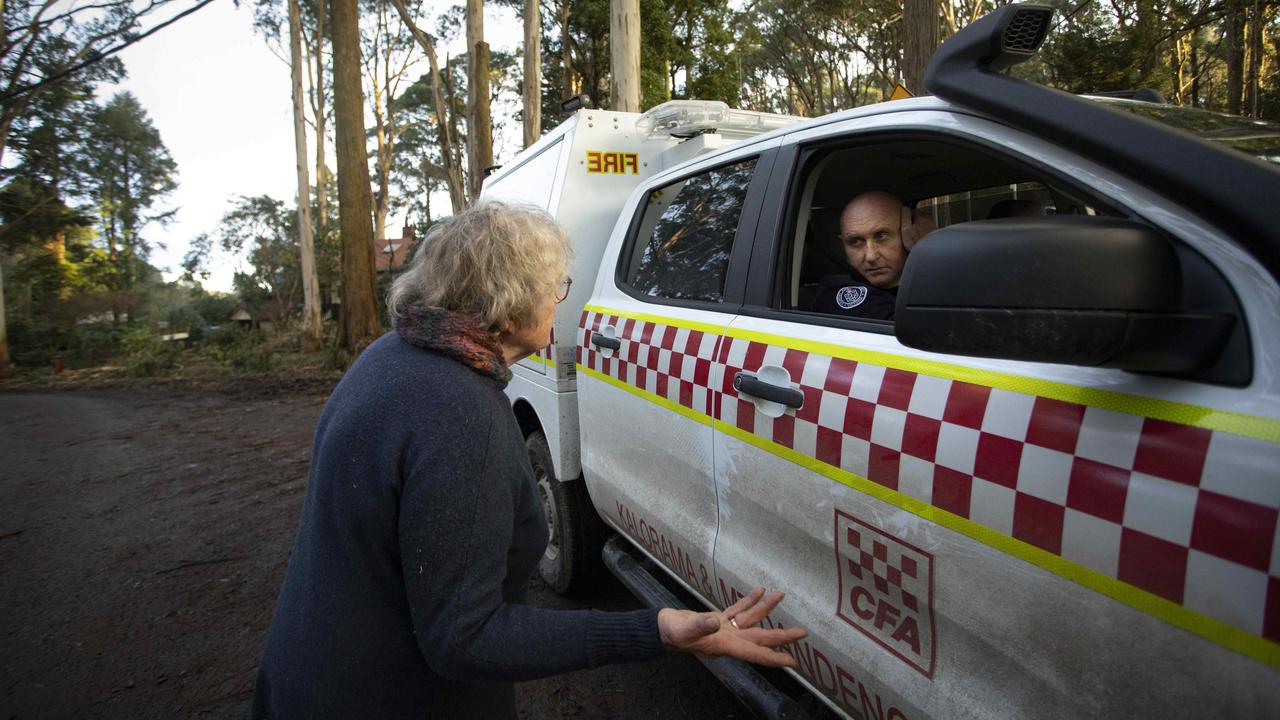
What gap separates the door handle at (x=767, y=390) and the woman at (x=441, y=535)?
468mm

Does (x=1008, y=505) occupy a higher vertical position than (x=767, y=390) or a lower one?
lower

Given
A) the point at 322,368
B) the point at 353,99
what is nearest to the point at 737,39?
the point at 353,99

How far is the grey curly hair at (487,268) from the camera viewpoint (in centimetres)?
131

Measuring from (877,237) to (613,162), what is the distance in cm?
152

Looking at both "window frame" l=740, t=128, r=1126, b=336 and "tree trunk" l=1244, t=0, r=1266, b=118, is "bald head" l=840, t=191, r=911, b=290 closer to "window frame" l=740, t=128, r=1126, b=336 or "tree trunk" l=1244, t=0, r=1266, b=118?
"window frame" l=740, t=128, r=1126, b=336

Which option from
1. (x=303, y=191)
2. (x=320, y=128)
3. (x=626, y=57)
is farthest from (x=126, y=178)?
(x=626, y=57)

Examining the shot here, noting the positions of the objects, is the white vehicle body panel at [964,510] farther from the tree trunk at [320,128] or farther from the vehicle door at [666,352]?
Result: the tree trunk at [320,128]

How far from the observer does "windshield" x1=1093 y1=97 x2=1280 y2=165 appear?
1.24 m

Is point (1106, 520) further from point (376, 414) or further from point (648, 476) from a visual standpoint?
point (648, 476)

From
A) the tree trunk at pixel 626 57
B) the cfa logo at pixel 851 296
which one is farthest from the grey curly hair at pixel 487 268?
the tree trunk at pixel 626 57

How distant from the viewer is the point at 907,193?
9.80ft

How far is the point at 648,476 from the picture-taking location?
7.44ft

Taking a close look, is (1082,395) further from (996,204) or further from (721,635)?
(996,204)

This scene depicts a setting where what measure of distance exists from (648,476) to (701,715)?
2.93ft
